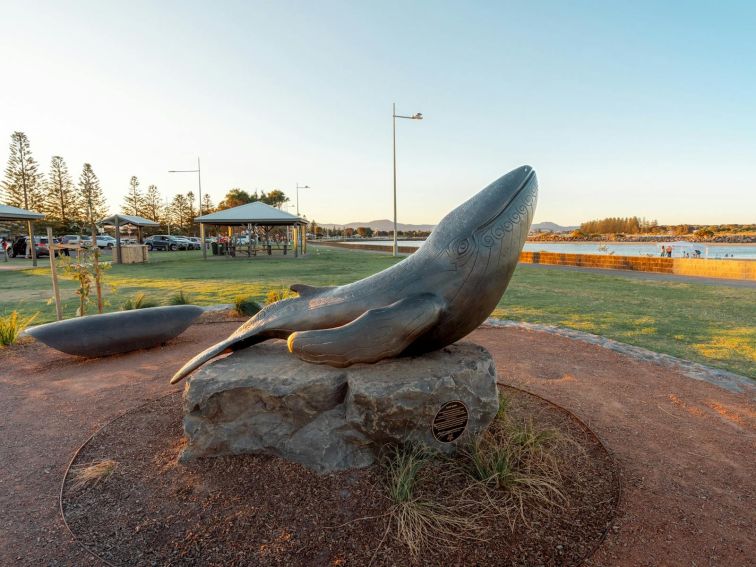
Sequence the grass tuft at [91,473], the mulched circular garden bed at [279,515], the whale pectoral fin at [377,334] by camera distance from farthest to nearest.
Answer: the whale pectoral fin at [377,334]
the grass tuft at [91,473]
the mulched circular garden bed at [279,515]

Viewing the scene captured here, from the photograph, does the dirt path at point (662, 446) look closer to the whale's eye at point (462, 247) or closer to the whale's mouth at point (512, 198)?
the whale's eye at point (462, 247)

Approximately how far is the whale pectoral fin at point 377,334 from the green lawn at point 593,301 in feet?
17.2

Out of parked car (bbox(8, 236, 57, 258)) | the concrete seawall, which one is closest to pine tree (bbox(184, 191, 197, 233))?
parked car (bbox(8, 236, 57, 258))

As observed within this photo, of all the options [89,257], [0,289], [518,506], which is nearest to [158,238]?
[0,289]

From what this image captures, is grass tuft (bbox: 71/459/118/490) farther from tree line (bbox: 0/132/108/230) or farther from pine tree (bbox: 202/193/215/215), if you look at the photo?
pine tree (bbox: 202/193/215/215)

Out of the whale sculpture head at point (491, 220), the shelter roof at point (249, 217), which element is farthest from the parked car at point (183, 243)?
the whale sculpture head at point (491, 220)

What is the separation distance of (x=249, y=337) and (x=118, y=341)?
12.2ft

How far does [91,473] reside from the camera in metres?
3.25

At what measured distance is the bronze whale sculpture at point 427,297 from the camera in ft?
11.0

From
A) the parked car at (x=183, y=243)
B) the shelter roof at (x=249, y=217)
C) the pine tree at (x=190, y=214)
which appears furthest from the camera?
the pine tree at (x=190, y=214)

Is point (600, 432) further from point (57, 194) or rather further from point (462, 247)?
point (57, 194)

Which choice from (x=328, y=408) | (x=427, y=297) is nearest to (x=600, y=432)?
(x=427, y=297)

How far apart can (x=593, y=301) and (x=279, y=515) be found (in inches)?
434

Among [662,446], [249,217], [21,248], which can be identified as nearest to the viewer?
[662,446]
